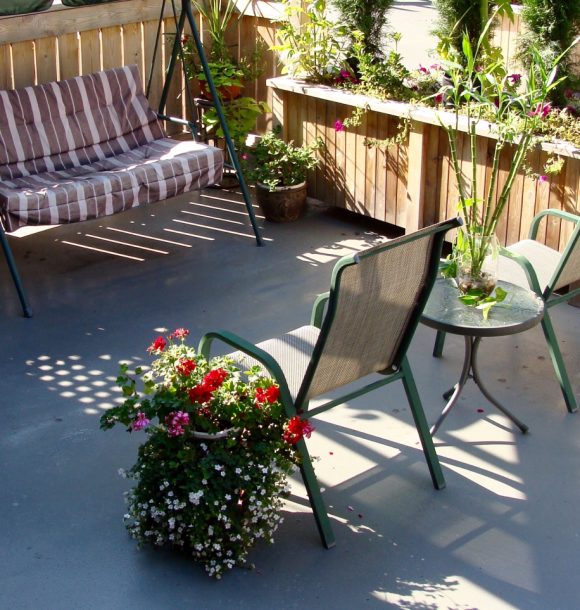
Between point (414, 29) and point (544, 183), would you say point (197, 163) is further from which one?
point (414, 29)

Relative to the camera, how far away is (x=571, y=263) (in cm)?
413

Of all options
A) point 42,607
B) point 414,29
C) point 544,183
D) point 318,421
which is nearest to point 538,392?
point 318,421

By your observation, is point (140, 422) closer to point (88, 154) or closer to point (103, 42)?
point (88, 154)

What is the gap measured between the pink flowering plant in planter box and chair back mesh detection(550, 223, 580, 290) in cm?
148

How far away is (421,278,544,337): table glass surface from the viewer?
371 centimetres

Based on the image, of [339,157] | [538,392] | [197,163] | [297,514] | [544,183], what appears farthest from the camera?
[339,157]

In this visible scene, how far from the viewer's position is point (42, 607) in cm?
302

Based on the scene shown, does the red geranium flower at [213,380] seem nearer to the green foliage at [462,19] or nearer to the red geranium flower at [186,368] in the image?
the red geranium flower at [186,368]

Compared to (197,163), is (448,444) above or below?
below

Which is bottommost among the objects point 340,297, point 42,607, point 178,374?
point 42,607

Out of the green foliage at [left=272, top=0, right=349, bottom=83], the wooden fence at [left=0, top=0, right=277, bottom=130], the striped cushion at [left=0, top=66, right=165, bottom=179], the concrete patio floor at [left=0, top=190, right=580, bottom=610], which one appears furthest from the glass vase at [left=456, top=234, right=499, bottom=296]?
the wooden fence at [left=0, top=0, right=277, bottom=130]

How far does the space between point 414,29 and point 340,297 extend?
29.2 ft

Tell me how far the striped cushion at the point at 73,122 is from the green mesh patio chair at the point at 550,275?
245 centimetres

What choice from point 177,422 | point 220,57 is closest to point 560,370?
point 177,422
